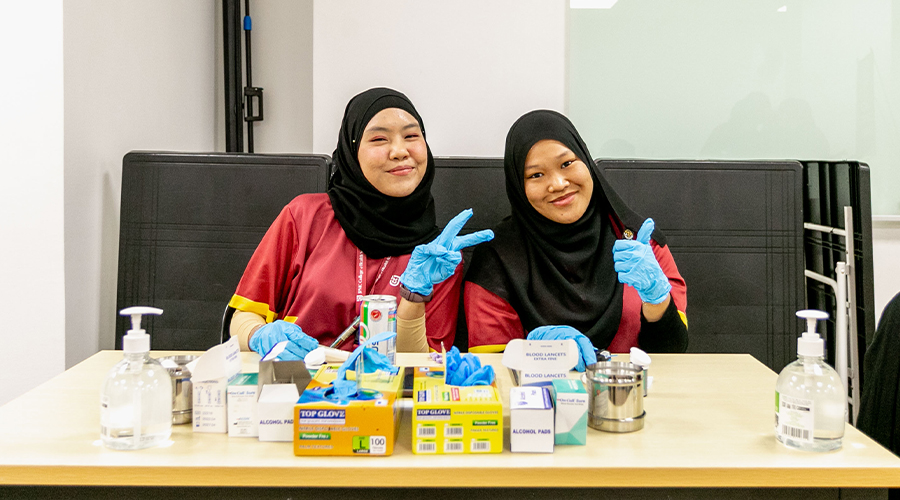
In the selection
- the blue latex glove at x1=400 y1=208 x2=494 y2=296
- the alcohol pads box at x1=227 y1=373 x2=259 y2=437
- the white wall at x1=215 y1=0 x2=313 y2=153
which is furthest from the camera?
the white wall at x1=215 y1=0 x2=313 y2=153

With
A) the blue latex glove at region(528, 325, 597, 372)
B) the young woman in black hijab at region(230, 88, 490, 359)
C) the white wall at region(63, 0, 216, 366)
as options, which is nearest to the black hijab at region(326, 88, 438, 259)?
the young woman in black hijab at region(230, 88, 490, 359)

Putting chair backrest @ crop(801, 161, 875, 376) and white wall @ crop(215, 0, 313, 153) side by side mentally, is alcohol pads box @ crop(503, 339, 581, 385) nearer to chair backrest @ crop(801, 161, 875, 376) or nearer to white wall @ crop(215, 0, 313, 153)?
chair backrest @ crop(801, 161, 875, 376)

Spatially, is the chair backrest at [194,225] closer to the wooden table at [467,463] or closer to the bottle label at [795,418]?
the wooden table at [467,463]

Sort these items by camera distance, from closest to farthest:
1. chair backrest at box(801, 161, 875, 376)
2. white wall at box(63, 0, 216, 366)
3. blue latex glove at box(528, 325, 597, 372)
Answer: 1. blue latex glove at box(528, 325, 597, 372)
2. white wall at box(63, 0, 216, 366)
3. chair backrest at box(801, 161, 875, 376)

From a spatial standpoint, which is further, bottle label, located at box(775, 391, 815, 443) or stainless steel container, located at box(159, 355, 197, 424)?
stainless steel container, located at box(159, 355, 197, 424)

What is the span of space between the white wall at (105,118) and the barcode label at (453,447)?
1482mm

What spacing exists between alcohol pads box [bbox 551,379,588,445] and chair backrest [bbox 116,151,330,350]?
1417 mm

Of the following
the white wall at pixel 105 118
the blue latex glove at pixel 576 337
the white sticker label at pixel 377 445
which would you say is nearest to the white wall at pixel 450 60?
the white wall at pixel 105 118

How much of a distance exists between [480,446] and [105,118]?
176 centimetres

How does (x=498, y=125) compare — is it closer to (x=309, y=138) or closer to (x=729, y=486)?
(x=309, y=138)

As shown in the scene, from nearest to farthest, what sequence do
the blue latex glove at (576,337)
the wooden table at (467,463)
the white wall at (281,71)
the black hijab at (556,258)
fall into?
the wooden table at (467,463) < the blue latex glove at (576,337) < the black hijab at (556,258) < the white wall at (281,71)

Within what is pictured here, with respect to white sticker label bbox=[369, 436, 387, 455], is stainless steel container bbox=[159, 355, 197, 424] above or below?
above

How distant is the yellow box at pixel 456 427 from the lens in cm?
→ 96

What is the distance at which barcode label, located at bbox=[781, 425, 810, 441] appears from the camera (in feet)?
3.16
